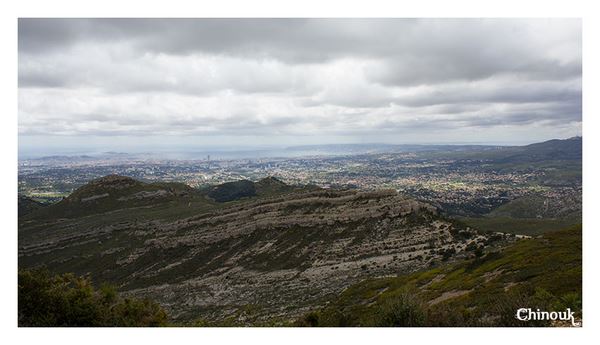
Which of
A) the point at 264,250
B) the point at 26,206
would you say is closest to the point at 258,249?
the point at 264,250

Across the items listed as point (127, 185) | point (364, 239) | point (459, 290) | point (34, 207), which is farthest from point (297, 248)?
point (34, 207)

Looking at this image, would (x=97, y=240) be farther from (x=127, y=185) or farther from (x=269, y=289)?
(x=269, y=289)

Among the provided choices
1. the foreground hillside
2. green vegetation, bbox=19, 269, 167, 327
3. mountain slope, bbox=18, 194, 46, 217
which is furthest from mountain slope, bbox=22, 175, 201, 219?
green vegetation, bbox=19, 269, 167, 327

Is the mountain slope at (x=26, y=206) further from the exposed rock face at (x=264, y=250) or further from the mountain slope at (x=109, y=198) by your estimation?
the exposed rock face at (x=264, y=250)

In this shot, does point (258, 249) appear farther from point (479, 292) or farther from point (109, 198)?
point (109, 198)

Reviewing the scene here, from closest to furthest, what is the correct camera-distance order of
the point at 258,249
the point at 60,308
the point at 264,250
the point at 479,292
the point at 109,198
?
1. the point at 60,308
2. the point at 479,292
3. the point at 264,250
4. the point at 258,249
5. the point at 109,198

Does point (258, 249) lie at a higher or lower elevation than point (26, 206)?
higher
